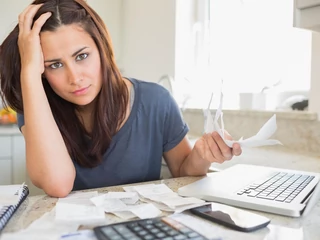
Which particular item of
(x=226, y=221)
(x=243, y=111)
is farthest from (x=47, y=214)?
(x=243, y=111)

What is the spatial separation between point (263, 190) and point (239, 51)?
133cm

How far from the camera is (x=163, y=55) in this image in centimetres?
225

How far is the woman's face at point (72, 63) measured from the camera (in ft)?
2.93

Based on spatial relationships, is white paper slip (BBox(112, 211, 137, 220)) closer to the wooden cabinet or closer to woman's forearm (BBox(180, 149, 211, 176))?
woman's forearm (BBox(180, 149, 211, 176))

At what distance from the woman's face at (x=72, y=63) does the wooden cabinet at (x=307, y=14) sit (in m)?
0.50

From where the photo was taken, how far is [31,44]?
89 centimetres

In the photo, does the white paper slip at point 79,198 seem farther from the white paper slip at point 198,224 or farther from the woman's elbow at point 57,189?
the white paper slip at point 198,224

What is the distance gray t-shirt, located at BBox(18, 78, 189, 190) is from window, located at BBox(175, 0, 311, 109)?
703mm

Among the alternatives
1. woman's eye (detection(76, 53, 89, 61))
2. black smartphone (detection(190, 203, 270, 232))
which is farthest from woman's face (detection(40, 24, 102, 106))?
black smartphone (detection(190, 203, 270, 232))

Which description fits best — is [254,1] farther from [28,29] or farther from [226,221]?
[226,221]

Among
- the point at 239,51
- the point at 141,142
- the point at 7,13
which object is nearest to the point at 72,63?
the point at 141,142

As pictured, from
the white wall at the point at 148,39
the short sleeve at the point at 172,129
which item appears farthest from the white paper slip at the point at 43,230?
the white wall at the point at 148,39

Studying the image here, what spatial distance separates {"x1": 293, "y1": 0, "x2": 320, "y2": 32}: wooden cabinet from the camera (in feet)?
2.55

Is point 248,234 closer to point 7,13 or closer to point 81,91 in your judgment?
point 81,91
